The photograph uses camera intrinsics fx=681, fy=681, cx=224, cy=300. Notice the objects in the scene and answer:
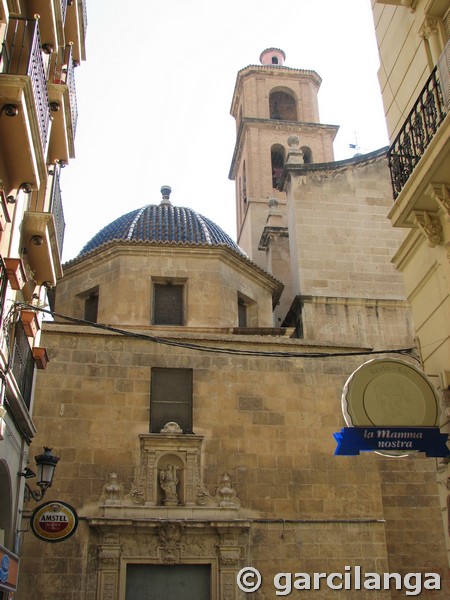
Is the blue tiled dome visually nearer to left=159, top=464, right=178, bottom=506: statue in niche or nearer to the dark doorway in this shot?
left=159, top=464, right=178, bottom=506: statue in niche

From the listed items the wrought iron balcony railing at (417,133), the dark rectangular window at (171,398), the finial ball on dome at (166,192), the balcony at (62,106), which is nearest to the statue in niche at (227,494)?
the dark rectangular window at (171,398)

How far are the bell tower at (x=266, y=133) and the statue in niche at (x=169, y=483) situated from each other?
47.3 ft

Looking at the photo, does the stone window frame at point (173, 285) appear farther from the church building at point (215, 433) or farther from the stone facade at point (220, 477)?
the stone facade at point (220, 477)

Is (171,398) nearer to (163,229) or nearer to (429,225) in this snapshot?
(163,229)

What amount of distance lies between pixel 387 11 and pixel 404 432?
616 cm

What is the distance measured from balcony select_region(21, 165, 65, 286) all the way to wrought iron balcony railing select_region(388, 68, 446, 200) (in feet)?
14.3

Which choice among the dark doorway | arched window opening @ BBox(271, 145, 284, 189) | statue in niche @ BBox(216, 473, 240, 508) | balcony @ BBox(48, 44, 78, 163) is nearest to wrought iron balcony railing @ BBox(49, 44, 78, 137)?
balcony @ BBox(48, 44, 78, 163)

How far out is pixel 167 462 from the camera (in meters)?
13.0

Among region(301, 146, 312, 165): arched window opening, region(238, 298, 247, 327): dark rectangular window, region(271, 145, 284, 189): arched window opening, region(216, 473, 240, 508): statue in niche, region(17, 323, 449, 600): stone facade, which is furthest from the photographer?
region(271, 145, 284, 189): arched window opening

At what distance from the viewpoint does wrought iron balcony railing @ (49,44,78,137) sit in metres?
10.7

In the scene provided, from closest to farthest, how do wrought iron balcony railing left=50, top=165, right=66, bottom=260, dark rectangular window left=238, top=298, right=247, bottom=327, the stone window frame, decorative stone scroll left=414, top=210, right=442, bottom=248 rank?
decorative stone scroll left=414, top=210, right=442, bottom=248 < wrought iron balcony railing left=50, top=165, right=66, bottom=260 < the stone window frame < dark rectangular window left=238, top=298, right=247, bottom=327

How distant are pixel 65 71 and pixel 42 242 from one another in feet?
12.3

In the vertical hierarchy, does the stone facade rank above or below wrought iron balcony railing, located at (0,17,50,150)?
below

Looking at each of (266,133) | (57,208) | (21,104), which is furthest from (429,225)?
(266,133)
